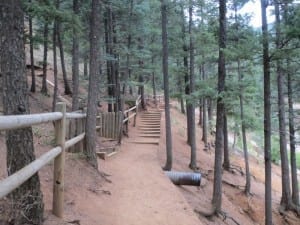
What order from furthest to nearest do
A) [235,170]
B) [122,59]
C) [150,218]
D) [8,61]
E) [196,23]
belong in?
[122,59] < [235,170] < [196,23] < [150,218] < [8,61]

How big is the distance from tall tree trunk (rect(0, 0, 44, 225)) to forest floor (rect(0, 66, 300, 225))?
32 cm

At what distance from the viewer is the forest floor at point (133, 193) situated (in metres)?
6.33

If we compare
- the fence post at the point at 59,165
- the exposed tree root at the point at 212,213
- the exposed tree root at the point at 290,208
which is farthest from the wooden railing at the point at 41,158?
the exposed tree root at the point at 290,208

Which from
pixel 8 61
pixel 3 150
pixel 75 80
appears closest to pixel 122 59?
pixel 75 80

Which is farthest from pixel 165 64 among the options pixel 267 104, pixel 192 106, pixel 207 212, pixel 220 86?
pixel 207 212

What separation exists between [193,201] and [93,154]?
14.5 feet

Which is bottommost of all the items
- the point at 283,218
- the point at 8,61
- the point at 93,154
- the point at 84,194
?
the point at 283,218

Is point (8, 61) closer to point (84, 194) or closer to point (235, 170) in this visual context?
point (84, 194)

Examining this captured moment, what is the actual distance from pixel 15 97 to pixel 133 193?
16.6ft

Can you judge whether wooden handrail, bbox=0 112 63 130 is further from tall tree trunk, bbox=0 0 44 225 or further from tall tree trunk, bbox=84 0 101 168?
tall tree trunk, bbox=84 0 101 168

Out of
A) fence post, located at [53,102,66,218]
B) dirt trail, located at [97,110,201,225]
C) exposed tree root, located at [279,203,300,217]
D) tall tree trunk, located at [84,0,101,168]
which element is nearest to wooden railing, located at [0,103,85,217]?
fence post, located at [53,102,66,218]

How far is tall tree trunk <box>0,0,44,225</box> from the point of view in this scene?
394 cm

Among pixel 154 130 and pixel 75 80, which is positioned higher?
pixel 75 80

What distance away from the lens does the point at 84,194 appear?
697 cm
